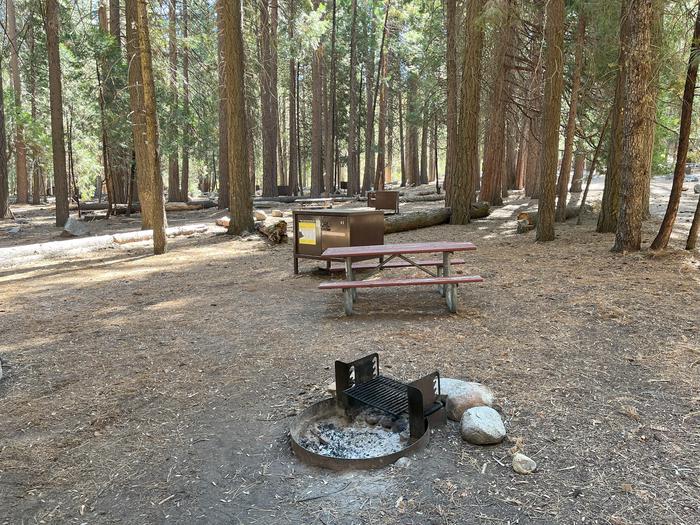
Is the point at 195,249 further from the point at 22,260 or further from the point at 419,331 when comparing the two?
the point at 419,331

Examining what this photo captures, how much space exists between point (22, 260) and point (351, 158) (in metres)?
19.0

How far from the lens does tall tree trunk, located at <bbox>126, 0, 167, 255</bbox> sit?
9.11m

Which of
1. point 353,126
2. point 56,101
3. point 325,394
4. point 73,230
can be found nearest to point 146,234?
point 73,230

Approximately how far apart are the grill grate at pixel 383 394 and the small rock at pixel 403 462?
0.35 meters

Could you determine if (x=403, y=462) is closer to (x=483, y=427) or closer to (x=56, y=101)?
(x=483, y=427)

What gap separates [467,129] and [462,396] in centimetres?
1002

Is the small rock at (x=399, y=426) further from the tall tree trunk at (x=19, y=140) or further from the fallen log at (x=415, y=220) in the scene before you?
the tall tree trunk at (x=19, y=140)

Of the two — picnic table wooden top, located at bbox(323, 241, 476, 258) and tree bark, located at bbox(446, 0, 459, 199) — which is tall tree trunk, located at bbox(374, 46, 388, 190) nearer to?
tree bark, located at bbox(446, 0, 459, 199)

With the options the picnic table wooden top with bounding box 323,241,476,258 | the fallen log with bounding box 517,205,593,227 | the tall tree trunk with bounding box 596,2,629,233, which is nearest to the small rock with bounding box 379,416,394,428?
the picnic table wooden top with bounding box 323,241,476,258

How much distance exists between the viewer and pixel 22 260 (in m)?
10.1

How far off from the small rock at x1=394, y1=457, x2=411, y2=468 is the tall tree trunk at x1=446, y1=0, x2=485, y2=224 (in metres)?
10.5

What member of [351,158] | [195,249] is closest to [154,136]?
[195,249]

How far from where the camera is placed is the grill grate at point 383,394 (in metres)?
3.21

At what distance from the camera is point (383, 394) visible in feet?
11.2
